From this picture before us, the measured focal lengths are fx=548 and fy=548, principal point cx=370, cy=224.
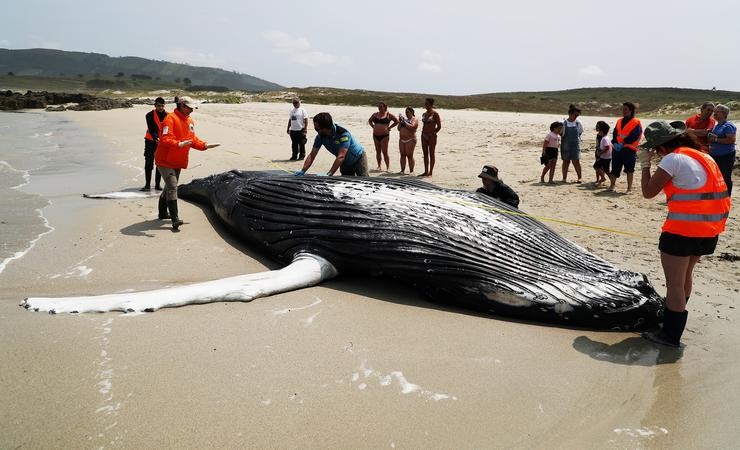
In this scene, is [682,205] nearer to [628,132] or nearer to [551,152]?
[628,132]

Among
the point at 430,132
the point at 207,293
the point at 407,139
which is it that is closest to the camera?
the point at 207,293

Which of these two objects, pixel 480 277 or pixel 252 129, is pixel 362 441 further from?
pixel 252 129

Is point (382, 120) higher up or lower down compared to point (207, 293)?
higher up

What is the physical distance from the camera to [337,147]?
775cm

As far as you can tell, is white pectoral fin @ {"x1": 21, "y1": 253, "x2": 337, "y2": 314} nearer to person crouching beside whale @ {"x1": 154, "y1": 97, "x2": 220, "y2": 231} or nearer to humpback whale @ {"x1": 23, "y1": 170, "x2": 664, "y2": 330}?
humpback whale @ {"x1": 23, "y1": 170, "x2": 664, "y2": 330}

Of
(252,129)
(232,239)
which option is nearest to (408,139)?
(232,239)

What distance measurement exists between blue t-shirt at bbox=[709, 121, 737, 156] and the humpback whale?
5.27 meters

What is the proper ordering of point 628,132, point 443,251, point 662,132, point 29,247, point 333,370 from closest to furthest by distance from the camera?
point 333,370
point 662,132
point 443,251
point 29,247
point 628,132

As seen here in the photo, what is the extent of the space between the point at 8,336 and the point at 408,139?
10384 millimetres

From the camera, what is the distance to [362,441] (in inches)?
123

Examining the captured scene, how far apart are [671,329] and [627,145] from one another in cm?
771

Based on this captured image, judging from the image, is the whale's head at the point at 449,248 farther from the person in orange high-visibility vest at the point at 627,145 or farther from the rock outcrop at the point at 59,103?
the rock outcrop at the point at 59,103

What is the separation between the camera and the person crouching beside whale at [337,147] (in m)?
7.37

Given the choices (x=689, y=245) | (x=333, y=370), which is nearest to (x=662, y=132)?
(x=689, y=245)
